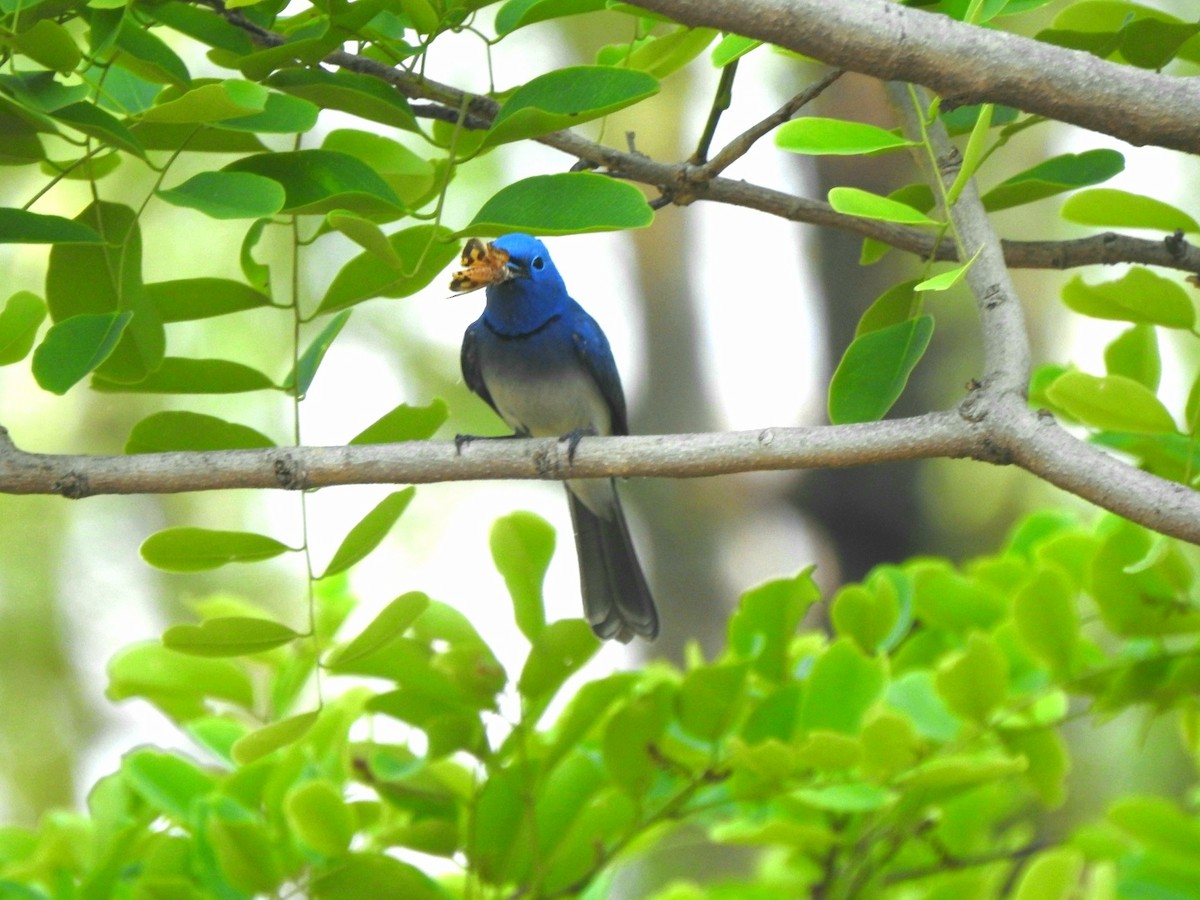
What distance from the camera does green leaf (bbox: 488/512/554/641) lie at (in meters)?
2.52

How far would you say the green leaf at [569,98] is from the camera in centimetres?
Answer: 187

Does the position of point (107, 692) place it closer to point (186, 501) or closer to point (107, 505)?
point (186, 501)

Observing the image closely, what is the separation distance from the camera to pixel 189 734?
2.73m

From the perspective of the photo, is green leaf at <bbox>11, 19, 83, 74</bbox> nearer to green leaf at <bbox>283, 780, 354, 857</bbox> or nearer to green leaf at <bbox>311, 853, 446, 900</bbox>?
green leaf at <bbox>283, 780, 354, 857</bbox>

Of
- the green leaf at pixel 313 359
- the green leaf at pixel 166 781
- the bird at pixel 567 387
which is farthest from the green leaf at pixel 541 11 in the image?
the bird at pixel 567 387

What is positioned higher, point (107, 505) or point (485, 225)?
point (485, 225)

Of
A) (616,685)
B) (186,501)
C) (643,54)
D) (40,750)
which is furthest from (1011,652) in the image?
(40,750)

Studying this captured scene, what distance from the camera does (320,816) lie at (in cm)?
216

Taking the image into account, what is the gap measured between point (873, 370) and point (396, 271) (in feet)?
2.64

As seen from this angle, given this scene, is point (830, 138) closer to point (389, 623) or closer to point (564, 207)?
point (564, 207)

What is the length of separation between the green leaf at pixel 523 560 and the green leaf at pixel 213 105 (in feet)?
3.34

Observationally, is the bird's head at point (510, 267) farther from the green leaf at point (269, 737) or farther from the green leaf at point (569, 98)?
the green leaf at point (269, 737)

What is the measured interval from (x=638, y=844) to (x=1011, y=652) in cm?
86

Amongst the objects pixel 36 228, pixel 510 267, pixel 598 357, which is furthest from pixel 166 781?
pixel 598 357
